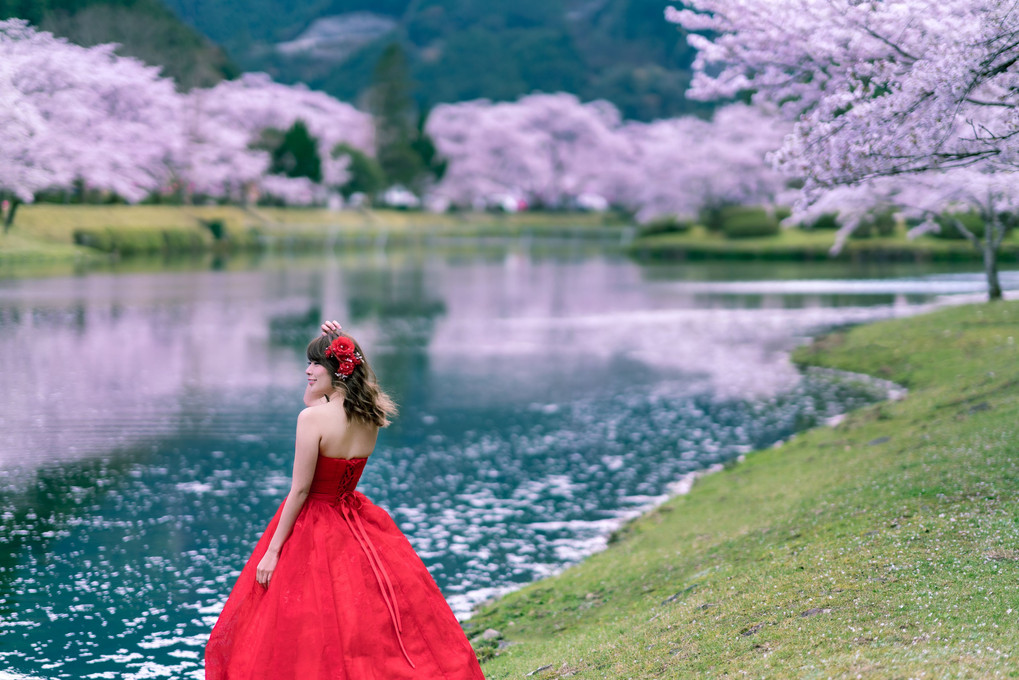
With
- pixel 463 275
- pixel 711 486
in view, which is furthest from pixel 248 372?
pixel 463 275

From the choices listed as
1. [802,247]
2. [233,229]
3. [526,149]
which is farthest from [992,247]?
[526,149]

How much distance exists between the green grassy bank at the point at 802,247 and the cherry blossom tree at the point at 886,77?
127 ft

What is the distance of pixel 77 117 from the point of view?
152ft

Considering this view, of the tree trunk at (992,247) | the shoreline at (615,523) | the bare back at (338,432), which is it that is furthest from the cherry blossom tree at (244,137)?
the bare back at (338,432)

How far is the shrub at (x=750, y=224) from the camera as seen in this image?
59594 mm

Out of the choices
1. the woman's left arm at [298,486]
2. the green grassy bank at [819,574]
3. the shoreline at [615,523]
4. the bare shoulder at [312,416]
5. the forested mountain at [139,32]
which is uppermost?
the forested mountain at [139,32]

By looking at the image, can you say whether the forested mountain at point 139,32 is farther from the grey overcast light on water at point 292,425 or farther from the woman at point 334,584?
the woman at point 334,584

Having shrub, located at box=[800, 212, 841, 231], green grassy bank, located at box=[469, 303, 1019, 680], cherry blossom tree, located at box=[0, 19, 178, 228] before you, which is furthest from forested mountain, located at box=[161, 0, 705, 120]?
green grassy bank, located at box=[469, 303, 1019, 680]

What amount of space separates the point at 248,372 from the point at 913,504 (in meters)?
16.0

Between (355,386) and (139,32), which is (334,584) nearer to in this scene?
(355,386)

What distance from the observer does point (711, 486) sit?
40.9 feet

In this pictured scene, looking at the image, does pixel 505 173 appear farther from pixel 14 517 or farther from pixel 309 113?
pixel 14 517

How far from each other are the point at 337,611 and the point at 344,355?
133 cm

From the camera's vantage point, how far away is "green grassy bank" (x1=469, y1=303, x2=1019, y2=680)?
5246mm
